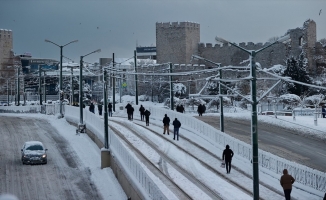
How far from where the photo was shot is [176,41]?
262 feet

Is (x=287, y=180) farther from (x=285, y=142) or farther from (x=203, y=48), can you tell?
(x=203, y=48)

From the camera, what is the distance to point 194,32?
267 feet

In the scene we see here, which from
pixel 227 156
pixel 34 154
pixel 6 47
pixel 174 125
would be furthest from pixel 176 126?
pixel 6 47

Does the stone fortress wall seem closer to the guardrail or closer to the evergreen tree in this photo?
the evergreen tree

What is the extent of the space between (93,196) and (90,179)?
3029mm

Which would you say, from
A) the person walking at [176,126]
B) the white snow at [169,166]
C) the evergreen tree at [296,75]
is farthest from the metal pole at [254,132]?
the evergreen tree at [296,75]

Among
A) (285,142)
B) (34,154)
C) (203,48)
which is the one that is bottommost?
(34,154)

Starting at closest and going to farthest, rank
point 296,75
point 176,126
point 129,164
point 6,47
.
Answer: point 129,164 → point 176,126 → point 296,75 → point 6,47

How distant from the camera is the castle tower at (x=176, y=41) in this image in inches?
3142

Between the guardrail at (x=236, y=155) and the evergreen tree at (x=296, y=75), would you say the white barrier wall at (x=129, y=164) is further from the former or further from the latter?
the evergreen tree at (x=296, y=75)

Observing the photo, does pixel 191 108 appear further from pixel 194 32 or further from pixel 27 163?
pixel 27 163

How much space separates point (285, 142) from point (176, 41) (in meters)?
45.6

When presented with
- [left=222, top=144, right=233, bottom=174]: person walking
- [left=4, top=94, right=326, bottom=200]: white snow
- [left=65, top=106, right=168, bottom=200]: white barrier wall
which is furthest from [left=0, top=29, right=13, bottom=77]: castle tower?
[left=222, top=144, right=233, bottom=174]: person walking

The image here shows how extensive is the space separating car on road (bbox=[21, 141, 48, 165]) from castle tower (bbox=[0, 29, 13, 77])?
282 feet
